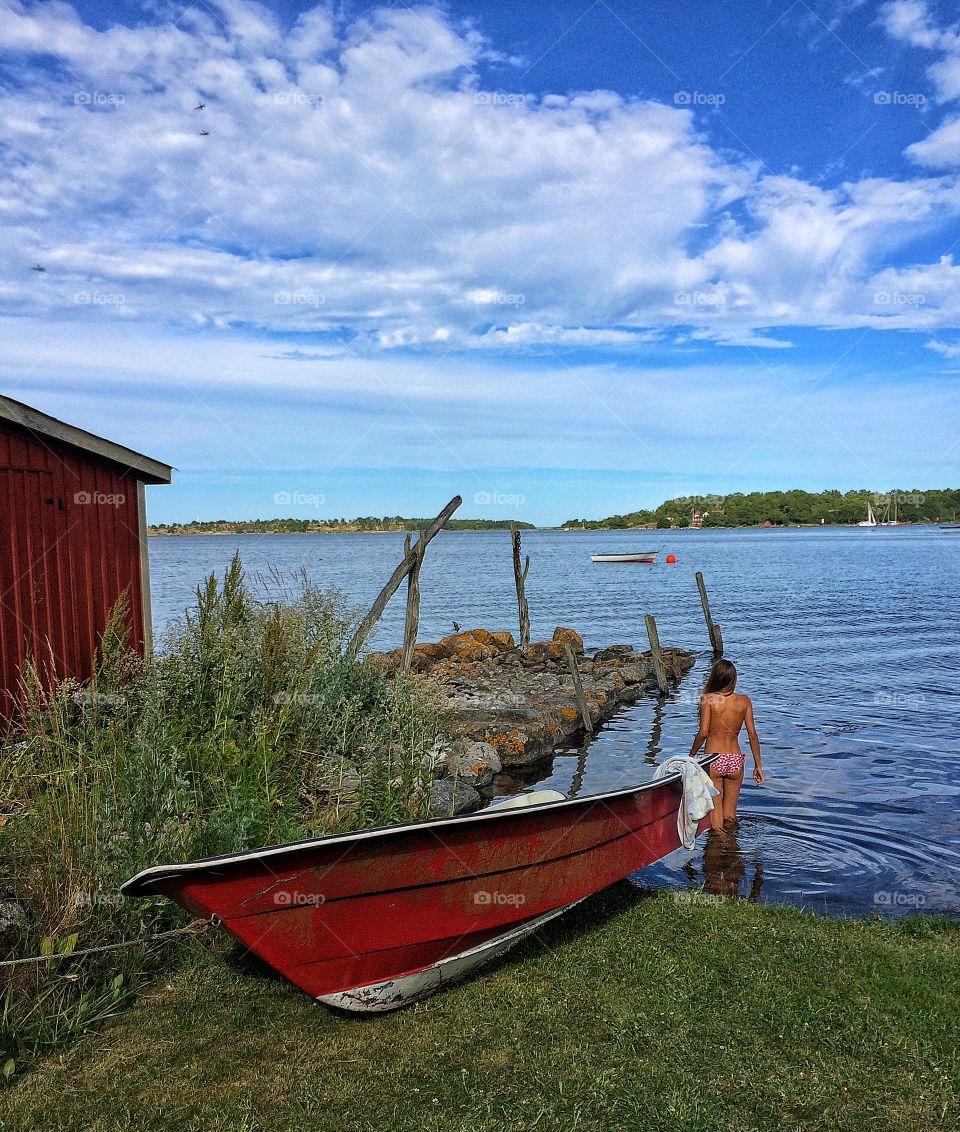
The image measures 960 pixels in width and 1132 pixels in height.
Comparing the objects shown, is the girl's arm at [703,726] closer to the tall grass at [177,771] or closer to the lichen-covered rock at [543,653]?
the tall grass at [177,771]

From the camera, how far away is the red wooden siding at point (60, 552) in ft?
28.5

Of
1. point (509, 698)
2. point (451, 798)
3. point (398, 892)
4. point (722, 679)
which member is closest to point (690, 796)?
point (722, 679)

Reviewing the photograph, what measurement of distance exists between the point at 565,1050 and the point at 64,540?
738cm

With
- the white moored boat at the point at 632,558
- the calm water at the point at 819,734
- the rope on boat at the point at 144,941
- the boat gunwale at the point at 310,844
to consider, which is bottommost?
the calm water at the point at 819,734

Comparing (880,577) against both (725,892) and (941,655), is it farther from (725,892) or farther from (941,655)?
(725,892)

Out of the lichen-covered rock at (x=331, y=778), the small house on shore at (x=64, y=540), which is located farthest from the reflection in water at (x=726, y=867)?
the small house on shore at (x=64, y=540)

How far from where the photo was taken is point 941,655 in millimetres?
24938

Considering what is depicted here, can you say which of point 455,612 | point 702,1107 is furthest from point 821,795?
point 455,612

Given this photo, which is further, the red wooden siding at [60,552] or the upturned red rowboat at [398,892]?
the red wooden siding at [60,552]

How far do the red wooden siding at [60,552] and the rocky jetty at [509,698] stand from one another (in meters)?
3.16

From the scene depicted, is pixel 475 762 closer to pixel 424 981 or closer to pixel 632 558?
pixel 424 981

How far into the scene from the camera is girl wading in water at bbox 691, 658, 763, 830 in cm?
847

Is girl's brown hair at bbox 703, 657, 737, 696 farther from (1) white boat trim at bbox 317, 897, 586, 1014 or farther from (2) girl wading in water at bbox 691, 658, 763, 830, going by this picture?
Result: (1) white boat trim at bbox 317, 897, 586, 1014

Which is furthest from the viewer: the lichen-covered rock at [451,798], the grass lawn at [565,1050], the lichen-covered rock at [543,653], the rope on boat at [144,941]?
the lichen-covered rock at [543,653]
